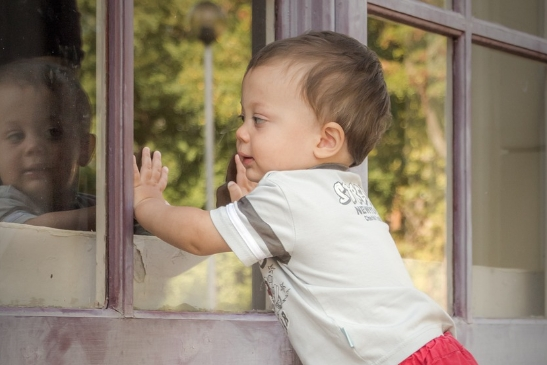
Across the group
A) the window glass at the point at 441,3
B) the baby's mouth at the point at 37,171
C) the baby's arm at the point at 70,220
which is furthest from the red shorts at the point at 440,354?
the window glass at the point at 441,3

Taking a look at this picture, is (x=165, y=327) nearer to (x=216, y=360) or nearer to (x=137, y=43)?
(x=216, y=360)

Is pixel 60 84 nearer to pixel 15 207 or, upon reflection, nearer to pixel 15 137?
pixel 15 137

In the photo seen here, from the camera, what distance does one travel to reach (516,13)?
120 inches

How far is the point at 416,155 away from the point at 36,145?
122 cm

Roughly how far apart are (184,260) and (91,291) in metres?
0.27

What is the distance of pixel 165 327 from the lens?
6.50 ft

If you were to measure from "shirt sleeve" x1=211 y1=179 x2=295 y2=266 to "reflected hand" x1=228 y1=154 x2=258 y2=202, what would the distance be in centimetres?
42

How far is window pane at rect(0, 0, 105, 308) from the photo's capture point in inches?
72.6

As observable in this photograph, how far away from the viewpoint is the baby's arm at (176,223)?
177 cm

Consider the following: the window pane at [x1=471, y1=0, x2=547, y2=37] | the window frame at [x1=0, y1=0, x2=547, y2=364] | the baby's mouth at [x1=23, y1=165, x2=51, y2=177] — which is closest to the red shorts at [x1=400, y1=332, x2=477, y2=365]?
the window frame at [x1=0, y1=0, x2=547, y2=364]

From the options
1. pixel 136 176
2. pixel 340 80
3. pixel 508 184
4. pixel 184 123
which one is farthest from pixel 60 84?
pixel 508 184

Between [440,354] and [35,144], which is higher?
[35,144]

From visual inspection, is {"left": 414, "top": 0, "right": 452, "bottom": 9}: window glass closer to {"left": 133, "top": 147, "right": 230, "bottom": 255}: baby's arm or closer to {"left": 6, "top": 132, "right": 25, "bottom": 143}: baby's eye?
{"left": 133, "top": 147, "right": 230, "bottom": 255}: baby's arm

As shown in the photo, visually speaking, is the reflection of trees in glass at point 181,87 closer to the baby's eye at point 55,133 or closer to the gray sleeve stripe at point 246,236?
the baby's eye at point 55,133
